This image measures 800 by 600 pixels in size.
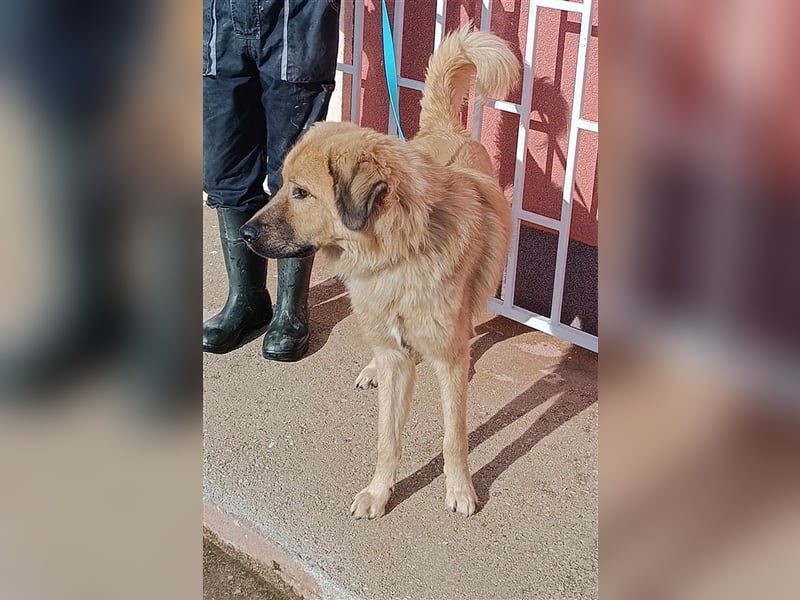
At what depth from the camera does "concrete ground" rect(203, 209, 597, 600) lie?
267 centimetres

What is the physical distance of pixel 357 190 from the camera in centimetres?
267

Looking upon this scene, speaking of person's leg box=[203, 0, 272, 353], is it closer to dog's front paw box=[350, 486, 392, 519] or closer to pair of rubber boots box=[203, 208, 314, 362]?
pair of rubber boots box=[203, 208, 314, 362]

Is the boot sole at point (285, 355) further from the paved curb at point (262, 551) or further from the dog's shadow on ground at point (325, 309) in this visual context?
the paved curb at point (262, 551)

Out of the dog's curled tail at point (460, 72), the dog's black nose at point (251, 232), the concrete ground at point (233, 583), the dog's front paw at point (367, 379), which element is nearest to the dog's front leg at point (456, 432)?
the concrete ground at point (233, 583)

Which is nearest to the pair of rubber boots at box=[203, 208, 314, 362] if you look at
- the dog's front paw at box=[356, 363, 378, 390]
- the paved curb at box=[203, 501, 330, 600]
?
the dog's front paw at box=[356, 363, 378, 390]

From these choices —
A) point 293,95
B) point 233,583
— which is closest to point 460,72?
point 293,95

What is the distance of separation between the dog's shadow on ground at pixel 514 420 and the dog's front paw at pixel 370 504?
6cm

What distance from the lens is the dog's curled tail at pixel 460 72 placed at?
3475 millimetres
